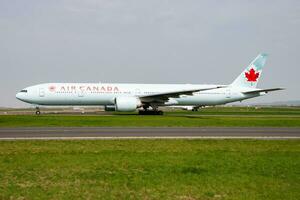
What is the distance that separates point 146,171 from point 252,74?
41.9m

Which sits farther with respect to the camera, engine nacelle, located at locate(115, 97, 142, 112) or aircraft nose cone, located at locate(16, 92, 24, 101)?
aircraft nose cone, located at locate(16, 92, 24, 101)

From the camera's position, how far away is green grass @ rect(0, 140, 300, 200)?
725 centimetres

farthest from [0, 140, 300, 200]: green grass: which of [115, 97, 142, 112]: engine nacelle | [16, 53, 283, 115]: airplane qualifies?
[16, 53, 283, 115]: airplane

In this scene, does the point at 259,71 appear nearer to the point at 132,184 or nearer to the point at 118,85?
the point at 118,85

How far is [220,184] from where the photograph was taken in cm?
799

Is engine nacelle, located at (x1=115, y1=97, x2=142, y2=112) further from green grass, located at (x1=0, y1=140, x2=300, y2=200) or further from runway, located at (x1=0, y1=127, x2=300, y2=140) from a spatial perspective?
green grass, located at (x1=0, y1=140, x2=300, y2=200)

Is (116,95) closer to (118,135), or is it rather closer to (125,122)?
(125,122)

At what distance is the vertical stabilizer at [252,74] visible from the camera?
48.1 metres

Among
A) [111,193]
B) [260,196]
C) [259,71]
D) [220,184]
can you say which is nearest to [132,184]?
[111,193]

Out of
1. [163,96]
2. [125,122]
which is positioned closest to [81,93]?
[163,96]

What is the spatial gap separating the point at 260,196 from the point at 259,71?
4398 cm

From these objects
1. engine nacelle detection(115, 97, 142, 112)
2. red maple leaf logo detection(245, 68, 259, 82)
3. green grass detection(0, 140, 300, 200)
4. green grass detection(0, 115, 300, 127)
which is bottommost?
green grass detection(0, 140, 300, 200)

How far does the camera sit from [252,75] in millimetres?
48250

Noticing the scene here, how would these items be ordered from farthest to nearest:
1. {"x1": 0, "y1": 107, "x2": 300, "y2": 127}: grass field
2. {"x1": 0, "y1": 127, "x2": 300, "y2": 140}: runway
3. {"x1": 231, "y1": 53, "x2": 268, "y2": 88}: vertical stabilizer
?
{"x1": 231, "y1": 53, "x2": 268, "y2": 88}: vertical stabilizer → {"x1": 0, "y1": 107, "x2": 300, "y2": 127}: grass field → {"x1": 0, "y1": 127, "x2": 300, "y2": 140}: runway
